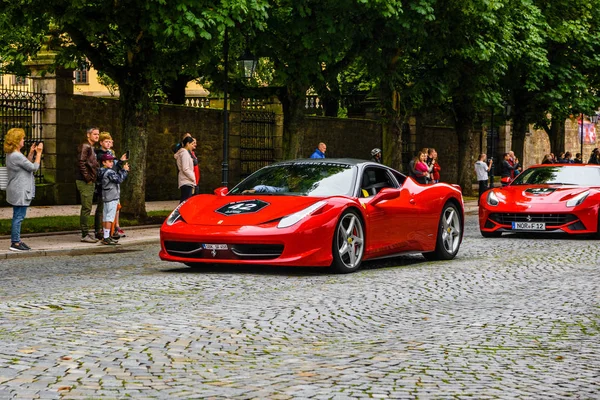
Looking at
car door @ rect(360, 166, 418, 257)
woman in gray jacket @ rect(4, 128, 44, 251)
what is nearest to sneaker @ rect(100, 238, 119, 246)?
woman in gray jacket @ rect(4, 128, 44, 251)

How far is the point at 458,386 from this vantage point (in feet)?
19.4

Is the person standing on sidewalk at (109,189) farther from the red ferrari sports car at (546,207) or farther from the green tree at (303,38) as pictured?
the green tree at (303,38)

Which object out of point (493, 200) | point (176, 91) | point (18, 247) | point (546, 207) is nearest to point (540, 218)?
point (546, 207)

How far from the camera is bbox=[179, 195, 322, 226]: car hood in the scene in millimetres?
11664

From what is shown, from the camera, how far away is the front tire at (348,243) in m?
11.9

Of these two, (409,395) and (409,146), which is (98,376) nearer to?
(409,395)

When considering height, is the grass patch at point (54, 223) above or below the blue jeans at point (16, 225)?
Answer: below

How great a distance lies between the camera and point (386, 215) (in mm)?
12945

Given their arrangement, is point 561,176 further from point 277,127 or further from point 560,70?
point 560,70

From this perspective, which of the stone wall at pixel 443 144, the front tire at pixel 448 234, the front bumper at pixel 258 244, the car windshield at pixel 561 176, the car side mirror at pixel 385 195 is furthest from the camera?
the stone wall at pixel 443 144

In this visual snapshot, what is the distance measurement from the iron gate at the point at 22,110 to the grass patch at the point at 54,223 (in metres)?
4.63

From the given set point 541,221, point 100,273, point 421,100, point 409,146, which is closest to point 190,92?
point 409,146

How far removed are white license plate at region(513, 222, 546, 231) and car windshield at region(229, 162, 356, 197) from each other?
6153 millimetres

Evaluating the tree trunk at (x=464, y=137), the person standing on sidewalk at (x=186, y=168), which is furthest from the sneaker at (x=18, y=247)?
the tree trunk at (x=464, y=137)
